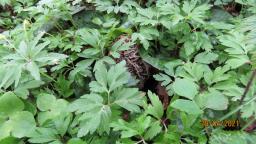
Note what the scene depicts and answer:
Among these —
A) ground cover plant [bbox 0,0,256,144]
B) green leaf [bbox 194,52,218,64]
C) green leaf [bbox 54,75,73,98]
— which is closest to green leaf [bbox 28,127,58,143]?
ground cover plant [bbox 0,0,256,144]

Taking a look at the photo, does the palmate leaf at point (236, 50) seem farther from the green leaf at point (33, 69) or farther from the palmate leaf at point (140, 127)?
the green leaf at point (33, 69)

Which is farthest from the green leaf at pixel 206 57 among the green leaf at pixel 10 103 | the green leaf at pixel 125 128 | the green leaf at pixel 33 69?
the green leaf at pixel 10 103

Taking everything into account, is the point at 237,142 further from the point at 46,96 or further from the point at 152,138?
the point at 46,96

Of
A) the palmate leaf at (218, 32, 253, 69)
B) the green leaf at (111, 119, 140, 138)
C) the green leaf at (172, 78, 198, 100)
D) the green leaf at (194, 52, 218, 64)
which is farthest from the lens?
the green leaf at (194, 52, 218, 64)

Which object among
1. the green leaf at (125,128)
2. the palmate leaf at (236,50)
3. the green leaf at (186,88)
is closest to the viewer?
the green leaf at (125,128)

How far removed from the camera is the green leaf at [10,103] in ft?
5.73

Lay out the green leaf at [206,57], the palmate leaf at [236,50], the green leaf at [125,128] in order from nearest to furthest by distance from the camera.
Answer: the green leaf at [125,128] → the palmate leaf at [236,50] → the green leaf at [206,57]

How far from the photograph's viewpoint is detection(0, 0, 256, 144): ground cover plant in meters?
1.53

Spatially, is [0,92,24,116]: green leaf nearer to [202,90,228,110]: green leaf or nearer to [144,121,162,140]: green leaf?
[144,121,162,140]: green leaf

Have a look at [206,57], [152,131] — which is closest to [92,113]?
[152,131]

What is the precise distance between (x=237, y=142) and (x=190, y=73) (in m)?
0.56

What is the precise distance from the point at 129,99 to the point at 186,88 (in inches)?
11.4

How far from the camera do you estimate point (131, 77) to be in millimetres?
1988

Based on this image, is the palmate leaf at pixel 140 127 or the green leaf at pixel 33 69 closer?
the palmate leaf at pixel 140 127
